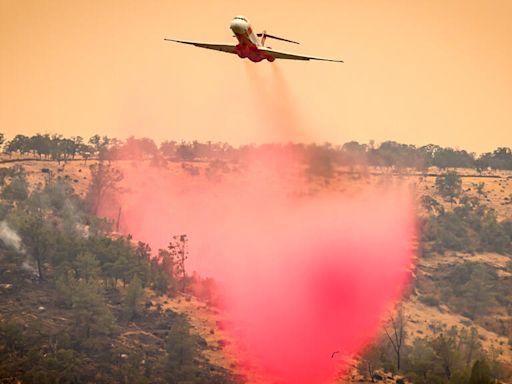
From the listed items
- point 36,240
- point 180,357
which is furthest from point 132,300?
point 36,240

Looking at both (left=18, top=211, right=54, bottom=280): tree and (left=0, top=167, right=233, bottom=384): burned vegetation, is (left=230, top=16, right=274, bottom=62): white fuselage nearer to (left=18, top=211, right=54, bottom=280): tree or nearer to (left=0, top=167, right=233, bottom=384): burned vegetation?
(left=0, top=167, right=233, bottom=384): burned vegetation

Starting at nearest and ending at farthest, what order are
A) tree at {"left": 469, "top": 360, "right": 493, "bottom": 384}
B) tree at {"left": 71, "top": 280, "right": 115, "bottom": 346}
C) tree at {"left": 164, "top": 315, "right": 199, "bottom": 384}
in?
tree at {"left": 469, "top": 360, "right": 493, "bottom": 384} < tree at {"left": 164, "top": 315, "right": 199, "bottom": 384} < tree at {"left": 71, "top": 280, "right": 115, "bottom": 346}

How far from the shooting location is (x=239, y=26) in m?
92.7

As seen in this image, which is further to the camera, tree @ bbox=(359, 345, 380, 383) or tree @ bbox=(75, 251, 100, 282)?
tree @ bbox=(75, 251, 100, 282)

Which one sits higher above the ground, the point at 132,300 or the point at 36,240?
the point at 36,240

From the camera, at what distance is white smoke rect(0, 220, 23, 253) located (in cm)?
16462

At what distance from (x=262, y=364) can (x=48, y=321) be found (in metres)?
34.7

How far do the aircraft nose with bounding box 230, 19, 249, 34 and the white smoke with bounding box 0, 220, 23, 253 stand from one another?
86.1 m

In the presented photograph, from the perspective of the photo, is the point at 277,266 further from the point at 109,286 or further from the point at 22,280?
the point at 22,280

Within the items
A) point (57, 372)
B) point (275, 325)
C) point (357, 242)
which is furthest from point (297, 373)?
point (357, 242)

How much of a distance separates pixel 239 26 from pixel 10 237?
89.5m

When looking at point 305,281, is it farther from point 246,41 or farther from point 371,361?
point 246,41

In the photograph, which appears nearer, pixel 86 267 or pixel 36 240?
pixel 86 267

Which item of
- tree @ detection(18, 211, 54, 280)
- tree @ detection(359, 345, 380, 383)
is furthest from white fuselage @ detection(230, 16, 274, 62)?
tree @ detection(18, 211, 54, 280)
